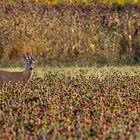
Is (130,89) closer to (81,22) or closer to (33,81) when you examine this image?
(33,81)

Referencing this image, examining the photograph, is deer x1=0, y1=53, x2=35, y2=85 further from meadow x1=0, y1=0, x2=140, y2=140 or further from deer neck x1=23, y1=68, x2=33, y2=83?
meadow x1=0, y1=0, x2=140, y2=140

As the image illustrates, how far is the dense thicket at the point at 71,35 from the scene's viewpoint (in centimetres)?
1623

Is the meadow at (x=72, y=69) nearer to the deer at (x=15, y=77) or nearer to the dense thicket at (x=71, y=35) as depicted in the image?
the dense thicket at (x=71, y=35)

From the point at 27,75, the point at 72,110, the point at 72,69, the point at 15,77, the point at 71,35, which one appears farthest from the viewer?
the point at 71,35

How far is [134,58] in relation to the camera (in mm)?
16281

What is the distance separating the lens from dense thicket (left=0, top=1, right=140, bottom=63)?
16234 mm

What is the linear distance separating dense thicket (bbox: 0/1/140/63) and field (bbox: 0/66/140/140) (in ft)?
18.3

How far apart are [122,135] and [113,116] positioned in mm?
1151

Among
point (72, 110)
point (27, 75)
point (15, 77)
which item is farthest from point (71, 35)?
point (72, 110)

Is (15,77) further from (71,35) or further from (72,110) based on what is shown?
(71,35)

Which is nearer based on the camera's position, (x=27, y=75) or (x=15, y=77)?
(x=15, y=77)

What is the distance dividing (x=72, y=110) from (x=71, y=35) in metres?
9.32

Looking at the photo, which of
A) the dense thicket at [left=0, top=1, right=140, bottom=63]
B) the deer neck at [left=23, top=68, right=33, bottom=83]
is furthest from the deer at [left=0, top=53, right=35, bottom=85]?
the dense thicket at [left=0, top=1, right=140, bottom=63]

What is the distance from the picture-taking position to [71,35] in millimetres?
16641
